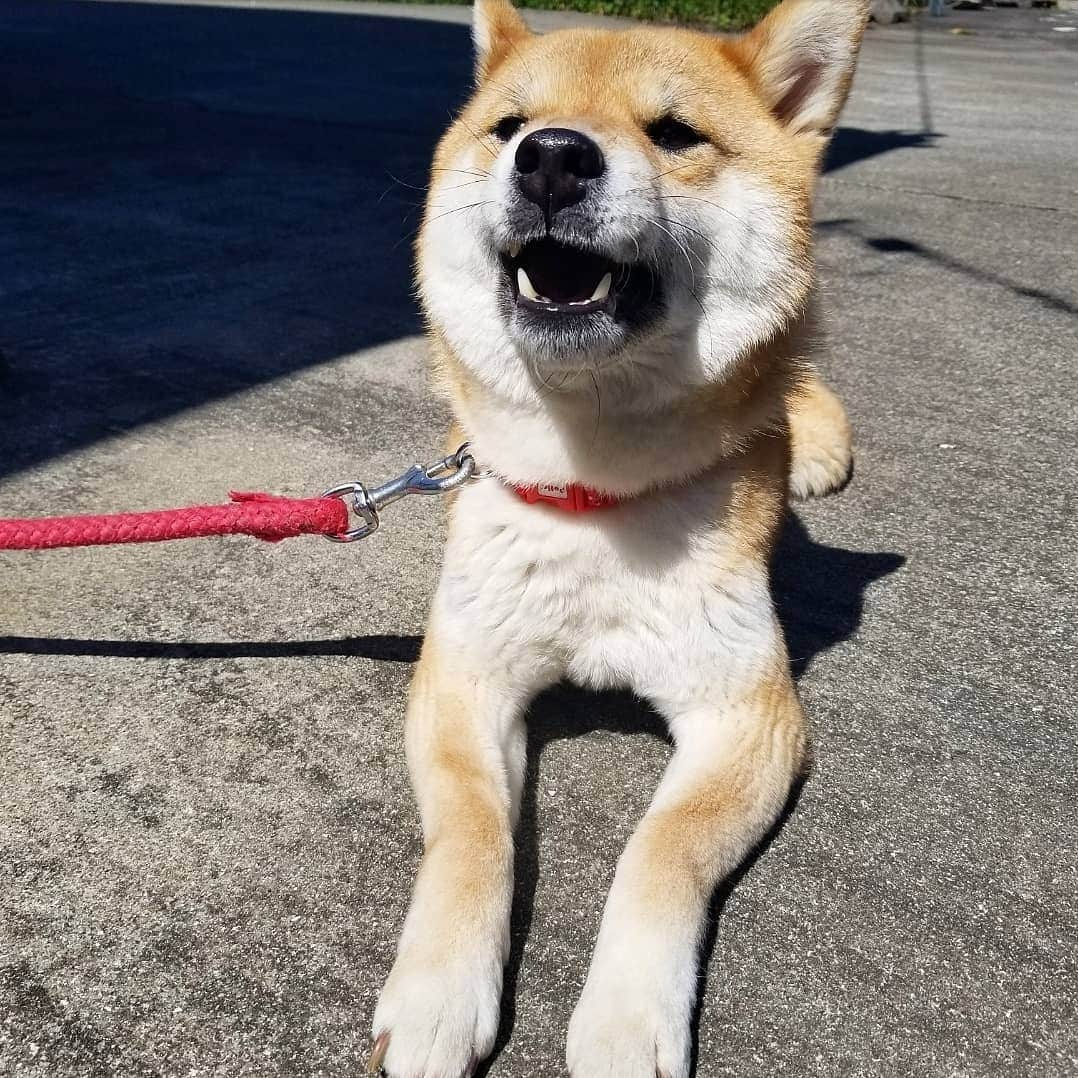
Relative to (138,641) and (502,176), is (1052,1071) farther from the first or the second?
(138,641)

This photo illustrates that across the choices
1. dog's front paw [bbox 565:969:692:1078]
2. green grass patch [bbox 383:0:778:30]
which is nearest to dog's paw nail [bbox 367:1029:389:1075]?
dog's front paw [bbox 565:969:692:1078]

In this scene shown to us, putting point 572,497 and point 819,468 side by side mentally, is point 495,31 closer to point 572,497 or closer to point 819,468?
point 572,497

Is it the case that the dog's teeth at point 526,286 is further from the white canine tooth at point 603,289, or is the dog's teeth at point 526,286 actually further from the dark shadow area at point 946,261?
the dark shadow area at point 946,261

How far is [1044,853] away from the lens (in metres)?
2.04

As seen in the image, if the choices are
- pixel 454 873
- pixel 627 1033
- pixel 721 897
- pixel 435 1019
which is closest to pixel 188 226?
pixel 454 873

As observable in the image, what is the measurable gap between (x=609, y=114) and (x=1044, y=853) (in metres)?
1.67

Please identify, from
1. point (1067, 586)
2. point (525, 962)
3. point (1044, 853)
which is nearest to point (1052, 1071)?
point (1044, 853)

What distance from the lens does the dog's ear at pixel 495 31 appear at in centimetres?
265

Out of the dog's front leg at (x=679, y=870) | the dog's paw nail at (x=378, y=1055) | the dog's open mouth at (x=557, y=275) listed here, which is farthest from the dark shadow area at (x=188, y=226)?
the dog's paw nail at (x=378, y=1055)

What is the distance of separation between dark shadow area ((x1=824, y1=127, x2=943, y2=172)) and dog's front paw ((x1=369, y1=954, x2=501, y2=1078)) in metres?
7.18

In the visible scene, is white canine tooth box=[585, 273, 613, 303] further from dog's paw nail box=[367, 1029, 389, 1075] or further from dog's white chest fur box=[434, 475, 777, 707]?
dog's paw nail box=[367, 1029, 389, 1075]

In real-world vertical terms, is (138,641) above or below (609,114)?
below

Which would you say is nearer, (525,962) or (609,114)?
(525,962)

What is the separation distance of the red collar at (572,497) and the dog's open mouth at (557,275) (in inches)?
14.7
